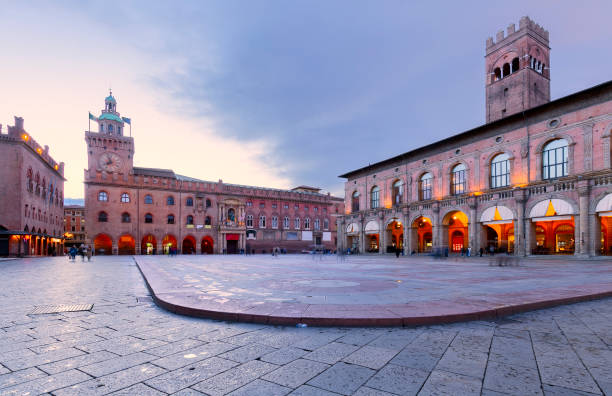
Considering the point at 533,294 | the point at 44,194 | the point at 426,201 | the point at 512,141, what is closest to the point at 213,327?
the point at 533,294

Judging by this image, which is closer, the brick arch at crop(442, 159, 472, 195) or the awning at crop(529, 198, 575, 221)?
the awning at crop(529, 198, 575, 221)

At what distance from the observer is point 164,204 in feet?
154

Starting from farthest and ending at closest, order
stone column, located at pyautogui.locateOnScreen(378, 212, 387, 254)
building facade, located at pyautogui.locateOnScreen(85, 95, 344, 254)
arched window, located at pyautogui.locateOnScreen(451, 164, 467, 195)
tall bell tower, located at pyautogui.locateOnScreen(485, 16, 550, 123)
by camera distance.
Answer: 1. building facade, located at pyautogui.locateOnScreen(85, 95, 344, 254)
2. stone column, located at pyautogui.locateOnScreen(378, 212, 387, 254)
3. tall bell tower, located at pyautogui.locateOnScreen(485, 16, 550, 123)
4. arched window, located at pyautogui.locateOnScreen(451, 164, 467, 195)

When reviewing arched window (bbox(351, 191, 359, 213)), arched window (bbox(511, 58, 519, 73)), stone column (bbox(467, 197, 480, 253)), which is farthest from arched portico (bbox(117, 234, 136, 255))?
arched window (bbox(511, 58, 519, 73))

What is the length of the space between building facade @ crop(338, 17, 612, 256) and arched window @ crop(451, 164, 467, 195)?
132mm

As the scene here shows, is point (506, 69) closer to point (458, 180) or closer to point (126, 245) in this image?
point (458, 180)

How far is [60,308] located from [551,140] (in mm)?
31226

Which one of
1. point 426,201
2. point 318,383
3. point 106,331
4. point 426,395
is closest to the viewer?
point 426,395

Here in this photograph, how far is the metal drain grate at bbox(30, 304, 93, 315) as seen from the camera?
5.89 m

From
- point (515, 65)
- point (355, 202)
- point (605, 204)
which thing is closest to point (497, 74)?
point (515, 65)

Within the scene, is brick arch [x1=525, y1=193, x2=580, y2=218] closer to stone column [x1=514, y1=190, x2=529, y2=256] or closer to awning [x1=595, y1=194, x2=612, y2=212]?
stone column [x1=514, y1=190, x2=529, y2=256]

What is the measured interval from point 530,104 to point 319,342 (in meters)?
44.1

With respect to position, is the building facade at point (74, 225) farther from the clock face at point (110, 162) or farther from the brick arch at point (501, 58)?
the brick arch at point (501, 58)

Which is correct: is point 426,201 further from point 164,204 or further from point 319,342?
point 164,204
